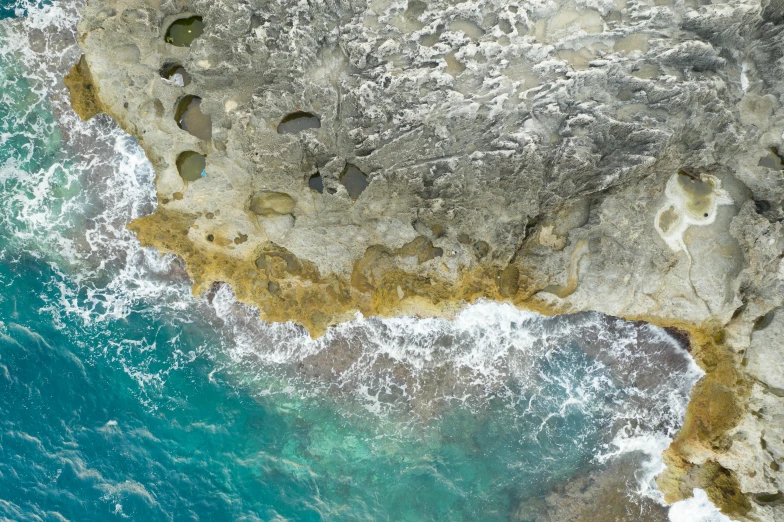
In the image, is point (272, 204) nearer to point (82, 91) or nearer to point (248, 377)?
point (248, 377)

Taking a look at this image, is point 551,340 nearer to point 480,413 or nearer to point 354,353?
point 480,413

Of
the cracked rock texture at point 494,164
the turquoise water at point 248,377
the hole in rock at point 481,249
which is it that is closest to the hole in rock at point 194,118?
the cracked rock texture at point 494,164

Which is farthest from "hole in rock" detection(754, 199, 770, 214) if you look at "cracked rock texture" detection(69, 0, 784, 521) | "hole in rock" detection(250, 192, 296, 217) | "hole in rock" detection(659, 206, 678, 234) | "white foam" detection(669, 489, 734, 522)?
"hole in rock" detection(250, 192, 296, 217)

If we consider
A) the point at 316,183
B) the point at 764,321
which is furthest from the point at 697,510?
the point at 316,183

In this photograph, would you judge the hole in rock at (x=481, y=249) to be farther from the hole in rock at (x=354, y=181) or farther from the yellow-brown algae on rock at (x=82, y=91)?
the yellow-brown algae on rock at (x=82, y=91)

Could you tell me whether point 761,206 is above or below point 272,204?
below

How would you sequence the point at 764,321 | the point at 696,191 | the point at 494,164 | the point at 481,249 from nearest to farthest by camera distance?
the point at 494,164
the point at 764,321
the point at 696,191
the point at 481,249

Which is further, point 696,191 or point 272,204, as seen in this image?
point 272,204
